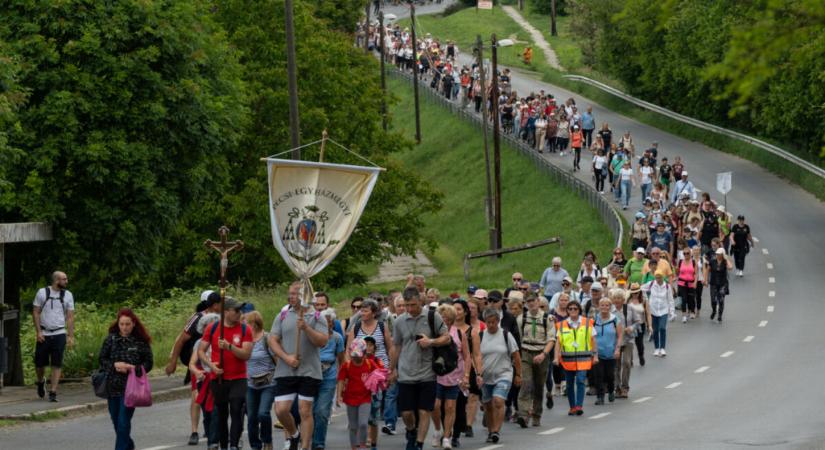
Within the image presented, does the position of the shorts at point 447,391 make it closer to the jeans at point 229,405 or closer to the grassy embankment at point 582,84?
the jeans at point 229,405

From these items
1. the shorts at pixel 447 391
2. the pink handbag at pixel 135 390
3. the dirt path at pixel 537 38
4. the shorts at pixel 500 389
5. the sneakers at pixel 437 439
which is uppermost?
the dirt path at pixel 537 38

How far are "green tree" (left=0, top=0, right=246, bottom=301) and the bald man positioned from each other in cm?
259

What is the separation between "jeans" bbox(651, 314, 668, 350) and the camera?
2820cm

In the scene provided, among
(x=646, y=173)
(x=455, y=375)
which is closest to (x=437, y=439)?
(x=455, y=375)

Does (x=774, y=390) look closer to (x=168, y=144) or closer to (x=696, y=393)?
(x=696, y=393)

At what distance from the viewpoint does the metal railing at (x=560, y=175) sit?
49.1 meters

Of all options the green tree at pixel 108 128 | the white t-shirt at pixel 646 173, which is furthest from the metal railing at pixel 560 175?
the green tree at pixel 108 128

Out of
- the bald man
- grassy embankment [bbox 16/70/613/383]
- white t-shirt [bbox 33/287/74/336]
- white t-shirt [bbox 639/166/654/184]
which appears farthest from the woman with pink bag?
white t-shirt [bbox 639/166/654/184]

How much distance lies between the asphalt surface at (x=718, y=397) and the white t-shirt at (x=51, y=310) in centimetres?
164

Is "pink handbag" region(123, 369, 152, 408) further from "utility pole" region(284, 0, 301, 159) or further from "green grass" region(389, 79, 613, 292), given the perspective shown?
"green grass" region(389, 79, 613, 292)

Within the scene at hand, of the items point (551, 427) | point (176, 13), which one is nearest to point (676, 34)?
point (176, 13)

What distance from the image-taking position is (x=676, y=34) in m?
69.2

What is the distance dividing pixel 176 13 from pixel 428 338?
11.3m

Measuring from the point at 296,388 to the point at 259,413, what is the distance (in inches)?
22.3
